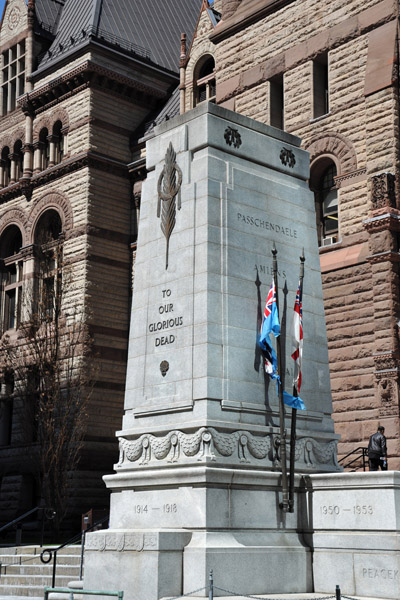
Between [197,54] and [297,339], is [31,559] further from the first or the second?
[197,54]

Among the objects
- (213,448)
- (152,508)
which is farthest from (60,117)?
(213,448)

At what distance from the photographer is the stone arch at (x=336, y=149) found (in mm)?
29812

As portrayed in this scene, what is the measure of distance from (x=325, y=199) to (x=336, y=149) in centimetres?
182

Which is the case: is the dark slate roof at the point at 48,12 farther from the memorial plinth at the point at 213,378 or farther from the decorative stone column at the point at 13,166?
the memorial plinth at the point at 213,378

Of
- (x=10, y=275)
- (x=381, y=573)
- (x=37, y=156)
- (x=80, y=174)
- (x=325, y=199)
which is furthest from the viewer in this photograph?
(x=10, y=275)

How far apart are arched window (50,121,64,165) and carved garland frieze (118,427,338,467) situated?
1155 inches

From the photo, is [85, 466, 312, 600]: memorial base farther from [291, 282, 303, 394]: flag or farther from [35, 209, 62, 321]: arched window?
[35, 209, 62, 321]: arched window

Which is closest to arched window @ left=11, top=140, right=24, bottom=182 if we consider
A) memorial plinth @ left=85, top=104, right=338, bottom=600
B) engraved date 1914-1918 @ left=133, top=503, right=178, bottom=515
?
memorial plinth @ left=85, top=104, right=338, bottom=600

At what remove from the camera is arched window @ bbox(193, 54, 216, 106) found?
135ft

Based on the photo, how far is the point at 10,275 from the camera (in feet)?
154

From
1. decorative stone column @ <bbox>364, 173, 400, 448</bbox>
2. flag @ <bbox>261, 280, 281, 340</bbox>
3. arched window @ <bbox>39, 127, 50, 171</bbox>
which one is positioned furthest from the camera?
arched window @ <bbox>39, 127, 50, 171</bbox>

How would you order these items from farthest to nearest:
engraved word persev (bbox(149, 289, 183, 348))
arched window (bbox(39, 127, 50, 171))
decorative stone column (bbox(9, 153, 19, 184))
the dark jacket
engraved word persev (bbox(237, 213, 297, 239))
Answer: decorative stone column (bbox(9, 153, 19, 184)), arched window (bbox(39, 127, 50, 171)), the dark jacket, engraved word persev (bbox(237, 213, 297, 239)), engraved word persev (bbox(149, 289, 183, 348))

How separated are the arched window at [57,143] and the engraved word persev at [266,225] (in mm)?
28093

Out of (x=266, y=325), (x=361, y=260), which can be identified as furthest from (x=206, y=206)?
(x=361, y=260)
